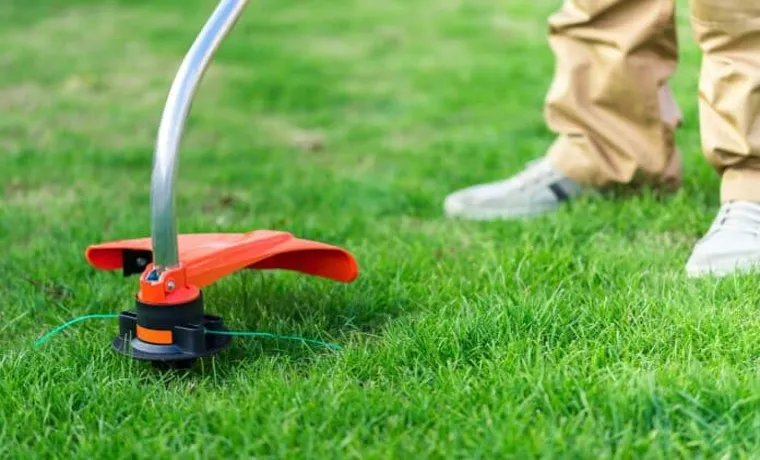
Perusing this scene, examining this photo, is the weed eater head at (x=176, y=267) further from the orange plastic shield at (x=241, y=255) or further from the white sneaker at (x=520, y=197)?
the white sneaker at (x=520, y=197)

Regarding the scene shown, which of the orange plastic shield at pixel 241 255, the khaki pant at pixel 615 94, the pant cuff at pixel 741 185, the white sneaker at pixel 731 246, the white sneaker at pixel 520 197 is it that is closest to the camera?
the orange plastic shield at pixel 241 255

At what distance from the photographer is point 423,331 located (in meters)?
2.04

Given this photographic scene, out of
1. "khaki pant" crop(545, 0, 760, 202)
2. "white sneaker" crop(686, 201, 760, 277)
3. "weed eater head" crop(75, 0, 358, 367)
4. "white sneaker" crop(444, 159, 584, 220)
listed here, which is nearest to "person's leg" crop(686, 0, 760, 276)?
"white sneaker" crop(686, 201, 760, 277)

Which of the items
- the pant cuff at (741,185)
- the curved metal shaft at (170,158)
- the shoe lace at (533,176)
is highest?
the curved metal shaft at (170,158)

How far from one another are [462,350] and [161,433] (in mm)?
576

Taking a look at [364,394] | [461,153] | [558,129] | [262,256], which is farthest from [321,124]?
[364,394]

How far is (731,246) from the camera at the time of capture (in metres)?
2.38

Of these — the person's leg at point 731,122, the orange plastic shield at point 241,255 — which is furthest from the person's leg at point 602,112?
the orange plastic shield at point 241,255

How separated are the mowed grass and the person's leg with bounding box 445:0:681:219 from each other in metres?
0.11

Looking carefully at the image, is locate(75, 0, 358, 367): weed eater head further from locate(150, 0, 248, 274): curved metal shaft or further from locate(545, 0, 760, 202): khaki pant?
locate(545, 0, 760, 202): khaki pant

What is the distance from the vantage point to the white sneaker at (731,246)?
7.63 ft

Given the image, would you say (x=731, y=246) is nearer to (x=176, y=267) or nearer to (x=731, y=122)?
(x=731, y=122)

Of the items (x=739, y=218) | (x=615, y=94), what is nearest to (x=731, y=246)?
(x=739, y=218)

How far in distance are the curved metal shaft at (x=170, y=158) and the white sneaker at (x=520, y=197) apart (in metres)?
1.35
